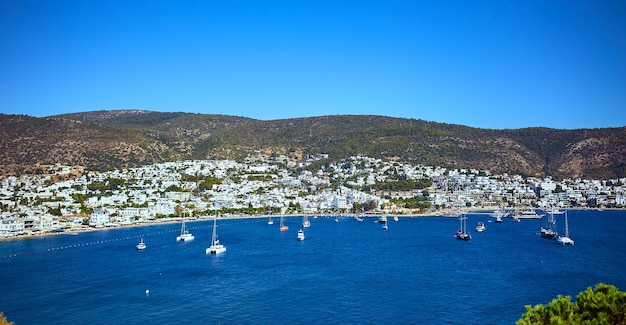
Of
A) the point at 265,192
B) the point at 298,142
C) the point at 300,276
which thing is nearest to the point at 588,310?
the point at 300,276

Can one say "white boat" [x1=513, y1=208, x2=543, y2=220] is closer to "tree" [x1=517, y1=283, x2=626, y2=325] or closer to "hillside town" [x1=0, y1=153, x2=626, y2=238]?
"hillside town" [x1=0, y1=153, x2=626, y2=238]

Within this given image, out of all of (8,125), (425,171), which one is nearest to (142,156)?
(8,125)

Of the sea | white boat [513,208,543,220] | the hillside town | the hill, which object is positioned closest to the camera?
the sea

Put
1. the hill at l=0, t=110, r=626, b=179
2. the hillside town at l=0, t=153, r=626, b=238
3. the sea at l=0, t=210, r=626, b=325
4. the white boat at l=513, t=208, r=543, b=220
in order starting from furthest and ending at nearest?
the hill at l=0, t=110, r=626, b=179 → the white boat at l=513, t=208, r=543, b=220 → the hillside town at l=0, t=153, r=626, b=238 → the sea at l=0, t=210, r=626, b=325

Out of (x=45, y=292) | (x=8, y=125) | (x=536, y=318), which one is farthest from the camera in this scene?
(x=8, y=125)

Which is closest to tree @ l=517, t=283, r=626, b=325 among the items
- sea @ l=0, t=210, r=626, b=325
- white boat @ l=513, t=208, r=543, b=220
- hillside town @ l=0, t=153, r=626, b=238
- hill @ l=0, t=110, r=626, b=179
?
sea @ l=0, t=210, r=626, b=325

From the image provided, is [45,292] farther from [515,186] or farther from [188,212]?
[515,186]

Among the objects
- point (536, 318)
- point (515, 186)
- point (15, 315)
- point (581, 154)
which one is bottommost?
point (15, 315)
